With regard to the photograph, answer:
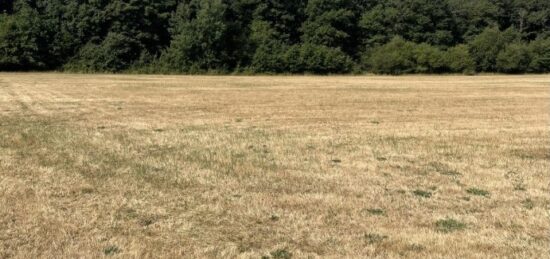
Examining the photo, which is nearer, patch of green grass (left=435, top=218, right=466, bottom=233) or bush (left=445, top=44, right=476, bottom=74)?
patch of green grass (left=435, top=218, right=466, bottom=233)

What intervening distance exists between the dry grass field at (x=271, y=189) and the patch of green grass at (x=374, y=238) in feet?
0.04

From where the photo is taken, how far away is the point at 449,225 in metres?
7.20

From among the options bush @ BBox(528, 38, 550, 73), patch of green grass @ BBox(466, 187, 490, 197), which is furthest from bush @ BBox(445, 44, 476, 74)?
patch of green grass @ BBox(466, 187, 490, 197)

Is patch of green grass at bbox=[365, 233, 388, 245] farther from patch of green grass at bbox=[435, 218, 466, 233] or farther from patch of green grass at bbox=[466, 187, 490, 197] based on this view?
patch of green grass at bbox=[466, 187, 490, 197]

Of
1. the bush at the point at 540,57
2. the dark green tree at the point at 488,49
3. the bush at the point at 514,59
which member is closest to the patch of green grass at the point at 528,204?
the dark green tree at the point at 488,49

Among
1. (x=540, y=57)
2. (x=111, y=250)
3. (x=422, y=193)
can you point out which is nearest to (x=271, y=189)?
(x=422, y=193)

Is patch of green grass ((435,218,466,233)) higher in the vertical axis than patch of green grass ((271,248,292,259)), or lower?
higher

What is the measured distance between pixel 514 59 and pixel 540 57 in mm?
4716

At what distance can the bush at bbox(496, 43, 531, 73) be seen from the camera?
90.1 metres

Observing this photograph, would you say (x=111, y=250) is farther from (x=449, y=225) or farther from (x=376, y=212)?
(x=449, y=225)

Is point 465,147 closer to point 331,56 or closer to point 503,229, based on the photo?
point 503,229

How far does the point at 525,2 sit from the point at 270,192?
119868 mm

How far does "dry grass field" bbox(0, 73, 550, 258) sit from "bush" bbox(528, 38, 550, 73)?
8077cm

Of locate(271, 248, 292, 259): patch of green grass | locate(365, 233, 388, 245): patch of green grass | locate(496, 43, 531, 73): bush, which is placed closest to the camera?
locate(271, 248, 292, 259): patch of green grass
